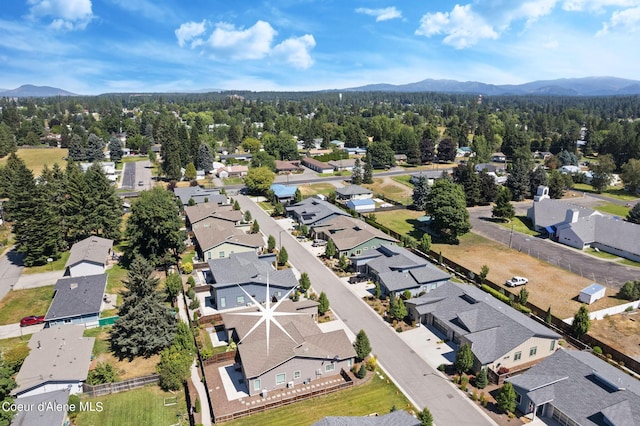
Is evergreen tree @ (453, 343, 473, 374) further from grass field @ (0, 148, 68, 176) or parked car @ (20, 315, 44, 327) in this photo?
grass field @ (0, 148, 68, 176)

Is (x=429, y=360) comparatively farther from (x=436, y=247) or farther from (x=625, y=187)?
(x=625, y=187)

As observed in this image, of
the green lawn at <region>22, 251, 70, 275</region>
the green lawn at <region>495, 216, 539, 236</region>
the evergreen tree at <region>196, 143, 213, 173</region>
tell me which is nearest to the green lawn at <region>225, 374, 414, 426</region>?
the green lawn at <region>22, 251, 70, 275</region>

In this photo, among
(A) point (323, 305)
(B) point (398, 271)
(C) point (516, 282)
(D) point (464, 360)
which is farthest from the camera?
(C) point (516, 282)

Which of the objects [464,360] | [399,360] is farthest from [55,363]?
[464,360]

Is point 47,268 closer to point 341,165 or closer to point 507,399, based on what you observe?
point 507,399

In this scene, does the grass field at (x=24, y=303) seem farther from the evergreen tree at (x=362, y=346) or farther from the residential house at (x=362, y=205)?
the residential house at (x=362, y=205)

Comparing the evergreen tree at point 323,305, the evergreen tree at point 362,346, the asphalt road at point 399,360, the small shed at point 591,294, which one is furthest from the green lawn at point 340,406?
the small shed at point 591,294
